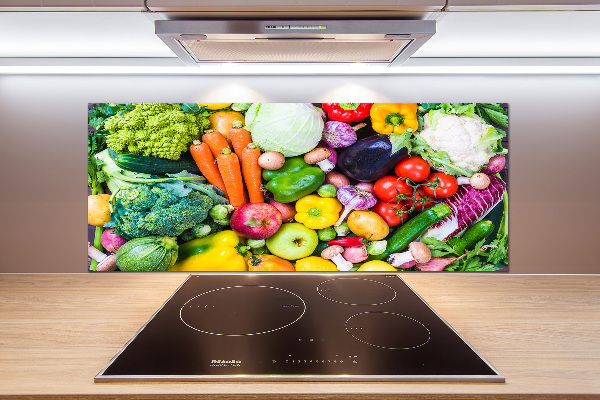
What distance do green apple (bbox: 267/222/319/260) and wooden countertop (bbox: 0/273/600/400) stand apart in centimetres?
34

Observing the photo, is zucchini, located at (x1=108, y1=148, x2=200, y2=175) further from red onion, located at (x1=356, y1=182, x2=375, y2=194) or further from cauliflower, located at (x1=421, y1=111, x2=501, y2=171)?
cauliflower, located at (x1=421, y1=111, x2=501, y2=171)

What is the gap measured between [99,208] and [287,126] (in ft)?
2.45

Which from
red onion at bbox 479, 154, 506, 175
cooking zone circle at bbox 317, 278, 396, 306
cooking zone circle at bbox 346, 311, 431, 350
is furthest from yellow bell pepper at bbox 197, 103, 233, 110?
red onion at bbox 479, 154, 506, 175

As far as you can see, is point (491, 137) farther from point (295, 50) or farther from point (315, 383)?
point (315, 383)

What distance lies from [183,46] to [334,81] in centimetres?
59

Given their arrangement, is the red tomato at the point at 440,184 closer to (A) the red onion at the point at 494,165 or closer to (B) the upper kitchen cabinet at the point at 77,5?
(A) the red onion at the point at 494,165

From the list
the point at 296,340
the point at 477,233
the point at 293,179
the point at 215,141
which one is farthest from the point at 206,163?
the point at 477,233

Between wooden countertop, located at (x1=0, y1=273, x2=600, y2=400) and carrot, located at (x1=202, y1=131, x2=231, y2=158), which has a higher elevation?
carrot, located at (x1=202, y1=131, x2=231, y2=158)

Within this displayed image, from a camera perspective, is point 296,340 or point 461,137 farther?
point 461,137

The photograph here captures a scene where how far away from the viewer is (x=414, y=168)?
4.49 feet

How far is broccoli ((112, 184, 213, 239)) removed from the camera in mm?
1325

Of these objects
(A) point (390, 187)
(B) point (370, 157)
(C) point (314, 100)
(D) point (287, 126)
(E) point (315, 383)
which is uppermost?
(C) point (314, 100)

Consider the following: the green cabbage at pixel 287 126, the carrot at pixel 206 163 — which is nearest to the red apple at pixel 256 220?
the carrot at pixel 206 163

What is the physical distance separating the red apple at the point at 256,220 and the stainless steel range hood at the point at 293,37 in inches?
20.8
